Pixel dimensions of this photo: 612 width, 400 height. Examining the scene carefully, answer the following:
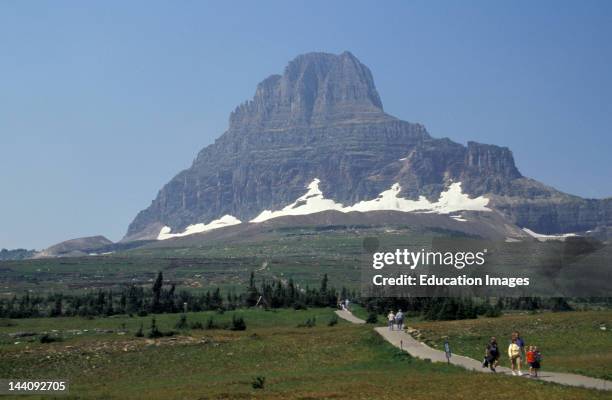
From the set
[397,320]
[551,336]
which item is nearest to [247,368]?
[397,320]

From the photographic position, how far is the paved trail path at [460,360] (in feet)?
134

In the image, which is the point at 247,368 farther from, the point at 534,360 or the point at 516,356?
the point at 534,360

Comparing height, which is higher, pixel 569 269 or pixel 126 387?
pixel 569 269

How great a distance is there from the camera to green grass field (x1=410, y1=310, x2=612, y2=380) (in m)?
51.8

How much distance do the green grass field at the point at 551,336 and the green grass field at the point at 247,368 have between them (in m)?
5.12

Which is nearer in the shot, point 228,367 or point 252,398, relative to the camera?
point 252,398

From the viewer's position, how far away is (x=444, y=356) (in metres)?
53.8

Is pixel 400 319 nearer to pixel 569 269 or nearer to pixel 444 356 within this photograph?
pixel 444 356

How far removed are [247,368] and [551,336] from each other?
2191 centimetres

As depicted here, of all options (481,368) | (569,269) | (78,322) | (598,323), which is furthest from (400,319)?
(569,269)

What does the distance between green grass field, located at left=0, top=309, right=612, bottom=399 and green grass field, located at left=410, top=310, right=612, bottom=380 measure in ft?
16.8

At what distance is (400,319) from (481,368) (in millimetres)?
21202

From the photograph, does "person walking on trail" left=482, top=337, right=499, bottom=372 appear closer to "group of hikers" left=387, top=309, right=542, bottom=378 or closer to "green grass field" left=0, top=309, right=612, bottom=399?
"group of hikers" left=387, top=309, right=542, bottom=378

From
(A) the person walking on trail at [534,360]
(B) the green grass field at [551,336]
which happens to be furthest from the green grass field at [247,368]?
(B) the green grass field at [551,336]
